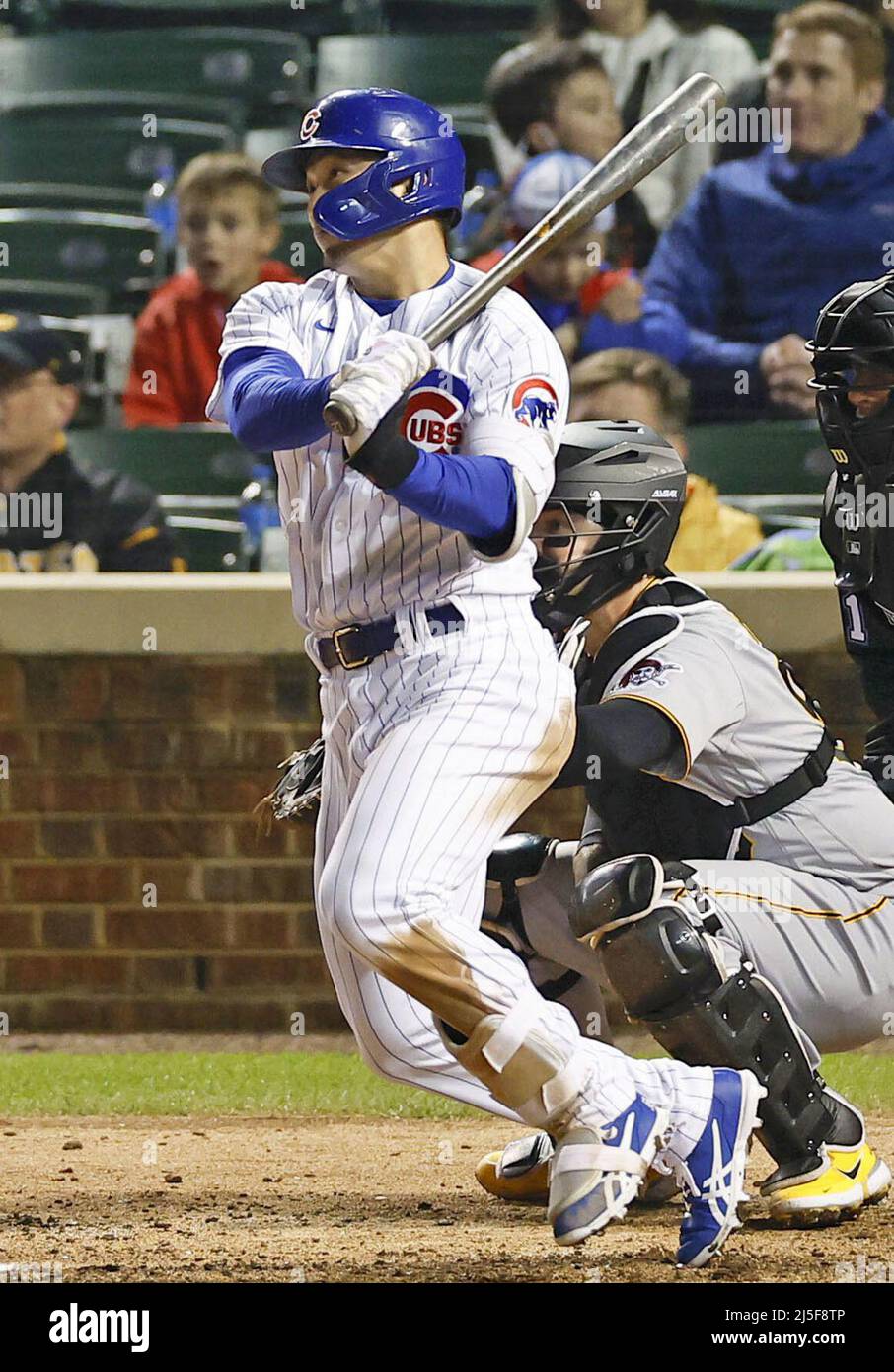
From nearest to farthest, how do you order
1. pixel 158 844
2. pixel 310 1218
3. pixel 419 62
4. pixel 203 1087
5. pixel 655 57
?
pixel 310 1218, pixel 203 1087, pixel 158 844, pixel 655 57, pixel 419 62

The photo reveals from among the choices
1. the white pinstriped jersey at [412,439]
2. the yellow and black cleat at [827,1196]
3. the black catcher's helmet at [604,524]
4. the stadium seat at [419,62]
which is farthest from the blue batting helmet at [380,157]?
the stadium seat at [419,62]

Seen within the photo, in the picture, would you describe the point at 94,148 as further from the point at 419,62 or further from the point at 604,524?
the point at 604,524

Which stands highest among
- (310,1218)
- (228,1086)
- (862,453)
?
(862,453)

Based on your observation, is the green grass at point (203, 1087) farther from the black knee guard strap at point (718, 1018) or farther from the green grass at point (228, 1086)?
the black knee guard strap at point (718, 1018)

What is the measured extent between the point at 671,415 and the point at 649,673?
277 centimetres

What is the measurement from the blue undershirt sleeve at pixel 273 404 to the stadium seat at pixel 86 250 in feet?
11.9

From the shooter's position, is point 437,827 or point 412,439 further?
point 412,439

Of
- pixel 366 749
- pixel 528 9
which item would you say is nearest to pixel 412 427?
pixel 366 749

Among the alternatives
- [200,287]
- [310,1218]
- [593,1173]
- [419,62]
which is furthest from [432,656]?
[419,62]

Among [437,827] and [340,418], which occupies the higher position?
[340,418]

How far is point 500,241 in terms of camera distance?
594 cm

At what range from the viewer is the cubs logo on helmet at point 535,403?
258 cm

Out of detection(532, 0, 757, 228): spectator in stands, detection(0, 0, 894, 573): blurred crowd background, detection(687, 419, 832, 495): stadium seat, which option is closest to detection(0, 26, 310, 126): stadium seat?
detection(0, 0, 894, 573): blurred crowd background

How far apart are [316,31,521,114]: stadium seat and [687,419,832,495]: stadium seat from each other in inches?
58.8
